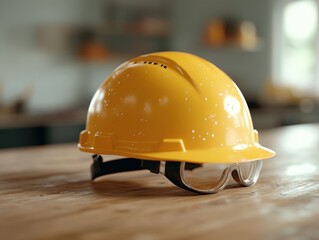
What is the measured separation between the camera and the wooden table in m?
0.60

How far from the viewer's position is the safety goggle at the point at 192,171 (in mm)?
844

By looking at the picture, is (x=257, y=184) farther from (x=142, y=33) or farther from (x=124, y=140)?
(x=142, y=33)

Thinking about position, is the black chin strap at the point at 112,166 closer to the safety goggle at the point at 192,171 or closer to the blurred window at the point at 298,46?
the safety goggle at the point at 192,171

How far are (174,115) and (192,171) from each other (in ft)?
1.03

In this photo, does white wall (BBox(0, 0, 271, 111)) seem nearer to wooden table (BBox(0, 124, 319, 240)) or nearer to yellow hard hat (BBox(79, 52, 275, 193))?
wooden table (BBox(0, 124, 319, 240))

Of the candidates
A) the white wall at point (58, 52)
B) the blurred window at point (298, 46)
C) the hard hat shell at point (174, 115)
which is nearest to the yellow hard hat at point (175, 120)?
the hard hat shell at point (174, 115)

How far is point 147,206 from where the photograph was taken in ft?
2.47

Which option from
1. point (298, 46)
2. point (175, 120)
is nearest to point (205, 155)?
point (175, 120)

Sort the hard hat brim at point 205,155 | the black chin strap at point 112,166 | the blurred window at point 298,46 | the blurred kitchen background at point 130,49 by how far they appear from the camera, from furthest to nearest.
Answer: the blurred window at point 298,46 < the blurred kitchen background at point 130,49 < the black chin strap at point 112,166 < the hard hat brim at point 205,155

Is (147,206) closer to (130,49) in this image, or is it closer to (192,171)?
(192,171)

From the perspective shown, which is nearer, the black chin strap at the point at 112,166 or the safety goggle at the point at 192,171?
the safety goggle at the point at 192,171

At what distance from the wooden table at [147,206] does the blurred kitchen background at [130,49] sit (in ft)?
7.01

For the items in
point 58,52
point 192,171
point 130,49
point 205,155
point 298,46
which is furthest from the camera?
point 298,46

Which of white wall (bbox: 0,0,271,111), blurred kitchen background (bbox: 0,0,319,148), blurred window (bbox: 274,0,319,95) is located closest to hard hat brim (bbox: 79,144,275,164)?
blurred kitchen background (bbox: 0,0,319,148)
